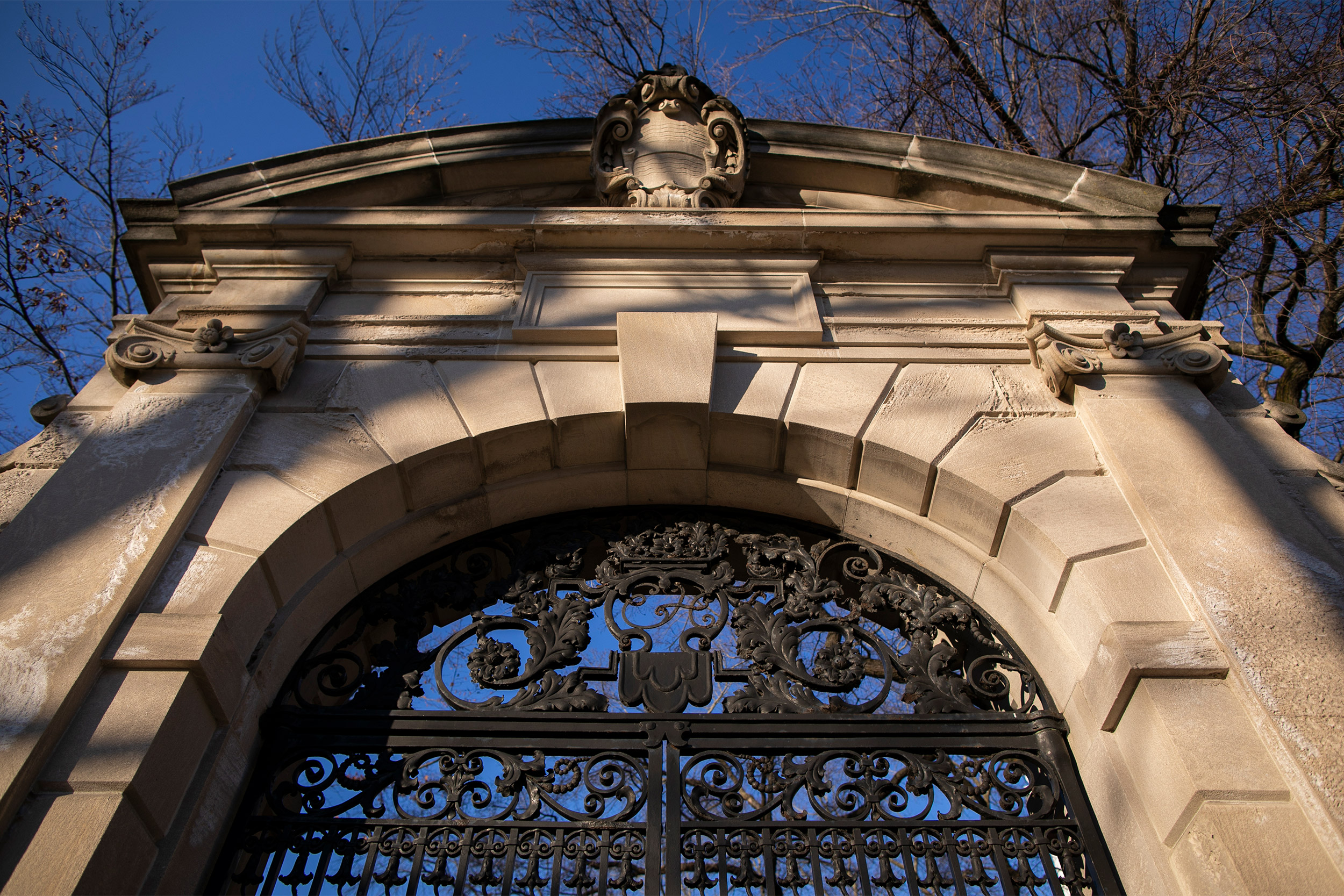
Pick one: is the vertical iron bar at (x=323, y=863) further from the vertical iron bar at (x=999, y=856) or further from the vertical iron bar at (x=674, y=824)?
the vertical iron bar at (x=999, y=856)

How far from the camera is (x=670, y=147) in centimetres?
634

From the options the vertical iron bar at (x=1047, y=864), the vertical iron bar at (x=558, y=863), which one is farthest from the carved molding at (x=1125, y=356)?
the vertical iron bar at (x=558, y=863)

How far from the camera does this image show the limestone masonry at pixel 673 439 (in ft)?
11.1

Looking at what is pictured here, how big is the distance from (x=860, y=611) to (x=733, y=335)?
1.59m

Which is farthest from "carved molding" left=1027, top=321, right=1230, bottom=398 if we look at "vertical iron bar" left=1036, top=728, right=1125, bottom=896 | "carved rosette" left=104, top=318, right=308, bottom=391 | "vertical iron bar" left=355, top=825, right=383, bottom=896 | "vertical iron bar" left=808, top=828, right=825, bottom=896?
"carved rosette" left=104, top=318, right=308, bottom=391

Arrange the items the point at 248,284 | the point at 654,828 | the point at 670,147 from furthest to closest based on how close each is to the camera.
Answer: the point at 670,147, the point at 248,284, the point at 654,828

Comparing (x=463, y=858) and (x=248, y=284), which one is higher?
(x=248, y=284)

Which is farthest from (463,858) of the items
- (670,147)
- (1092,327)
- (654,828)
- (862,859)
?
(670,147)

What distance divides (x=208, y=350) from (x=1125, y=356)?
460cm

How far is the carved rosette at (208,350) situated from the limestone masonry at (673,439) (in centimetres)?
2

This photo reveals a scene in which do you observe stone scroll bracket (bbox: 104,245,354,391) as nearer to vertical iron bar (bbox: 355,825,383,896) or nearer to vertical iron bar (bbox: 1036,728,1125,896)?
vertical iron bar (bbox: 355,825,383,896)

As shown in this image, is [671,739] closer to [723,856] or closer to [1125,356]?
[723,856]

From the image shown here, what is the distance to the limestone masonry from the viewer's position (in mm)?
3377

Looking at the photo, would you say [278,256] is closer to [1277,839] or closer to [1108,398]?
[1108,398]
